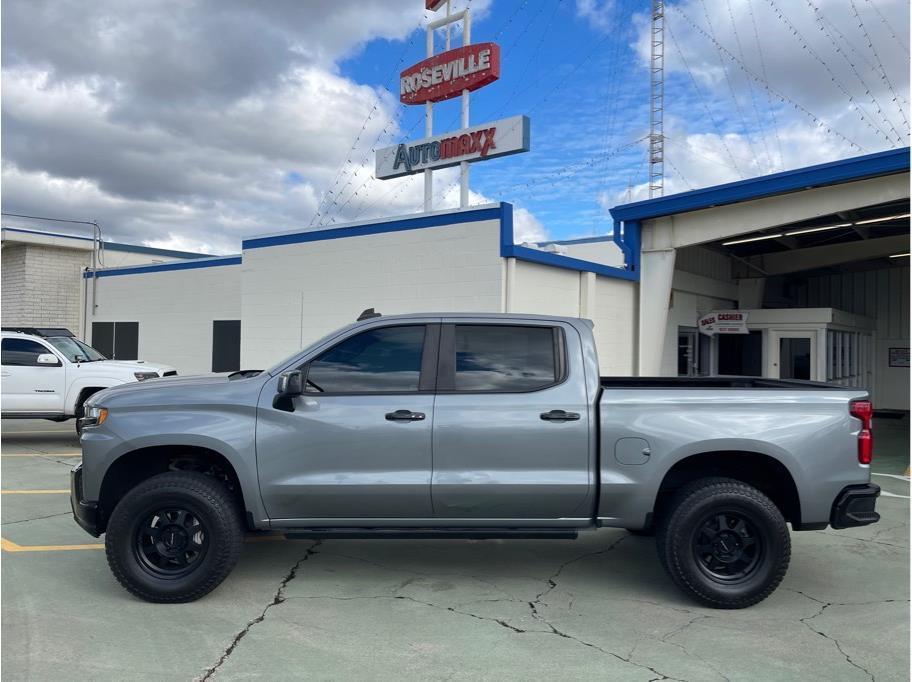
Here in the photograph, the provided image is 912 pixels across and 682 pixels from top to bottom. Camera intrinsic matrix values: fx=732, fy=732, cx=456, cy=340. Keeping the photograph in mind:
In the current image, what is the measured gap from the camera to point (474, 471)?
487 cm

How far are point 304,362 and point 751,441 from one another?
3053 mm

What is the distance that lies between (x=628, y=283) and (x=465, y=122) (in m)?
4.68

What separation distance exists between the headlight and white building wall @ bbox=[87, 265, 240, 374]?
14.5m

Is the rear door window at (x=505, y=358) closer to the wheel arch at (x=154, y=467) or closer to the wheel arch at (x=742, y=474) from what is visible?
the wheel arch at (x=742, y=474)

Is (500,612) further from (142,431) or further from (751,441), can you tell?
(142,431)

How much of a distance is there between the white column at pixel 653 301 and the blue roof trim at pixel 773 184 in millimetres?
882

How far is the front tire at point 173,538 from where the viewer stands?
4770 millimetres

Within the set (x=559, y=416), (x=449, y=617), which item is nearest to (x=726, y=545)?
(x=559, y=416)

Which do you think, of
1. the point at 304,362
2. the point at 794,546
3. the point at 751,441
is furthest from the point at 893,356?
the point at 304,362

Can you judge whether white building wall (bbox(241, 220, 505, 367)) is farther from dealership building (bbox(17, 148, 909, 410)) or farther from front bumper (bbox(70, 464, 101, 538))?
front bumper (bbox(70, 464, 101, 538))

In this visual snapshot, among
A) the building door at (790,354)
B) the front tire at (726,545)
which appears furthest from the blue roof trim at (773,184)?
the front tire at (726,545)

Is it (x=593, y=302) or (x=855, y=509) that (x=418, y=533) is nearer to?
(x=855, y=509)

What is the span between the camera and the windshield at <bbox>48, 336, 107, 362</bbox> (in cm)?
1195

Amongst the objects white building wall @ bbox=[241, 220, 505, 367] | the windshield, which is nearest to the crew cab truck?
white building wall @ bbox=[241, 220, 505, 367]
